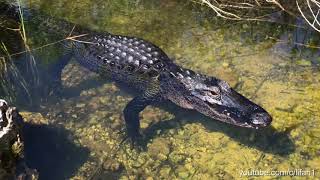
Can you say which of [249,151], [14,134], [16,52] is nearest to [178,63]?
[249,151]

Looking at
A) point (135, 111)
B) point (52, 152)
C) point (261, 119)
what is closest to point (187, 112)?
point (135, 111)

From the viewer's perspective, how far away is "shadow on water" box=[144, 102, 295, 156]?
14.7 feet

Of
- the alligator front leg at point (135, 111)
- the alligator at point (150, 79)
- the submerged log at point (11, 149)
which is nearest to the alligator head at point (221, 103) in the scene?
the alligator at point (150, 79)

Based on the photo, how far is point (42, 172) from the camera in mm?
4133

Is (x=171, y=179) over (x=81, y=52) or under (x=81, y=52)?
under

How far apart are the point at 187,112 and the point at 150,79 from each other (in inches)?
23.3

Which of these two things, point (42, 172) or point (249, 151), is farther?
point (249, 151)

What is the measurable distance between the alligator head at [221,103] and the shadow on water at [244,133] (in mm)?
131

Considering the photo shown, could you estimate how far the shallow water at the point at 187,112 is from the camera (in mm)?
4305

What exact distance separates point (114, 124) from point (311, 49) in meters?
2.84

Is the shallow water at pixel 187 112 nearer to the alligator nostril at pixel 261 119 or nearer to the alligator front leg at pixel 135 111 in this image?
the alligator front leg at pixel 135 111

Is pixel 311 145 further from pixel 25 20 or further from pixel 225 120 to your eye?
pixel 25 20

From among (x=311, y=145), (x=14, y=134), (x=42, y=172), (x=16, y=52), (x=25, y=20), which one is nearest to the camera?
(x=14, y=134)

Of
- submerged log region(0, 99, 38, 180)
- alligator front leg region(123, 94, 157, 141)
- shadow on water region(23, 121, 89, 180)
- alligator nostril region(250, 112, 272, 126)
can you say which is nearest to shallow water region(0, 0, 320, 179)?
shadow on water region(23, 121, 89, 180)
